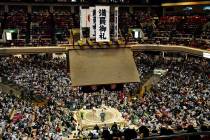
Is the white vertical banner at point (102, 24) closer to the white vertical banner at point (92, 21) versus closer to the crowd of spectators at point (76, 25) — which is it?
the white vertical banner at point (92, 21)

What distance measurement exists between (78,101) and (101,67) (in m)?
6.69

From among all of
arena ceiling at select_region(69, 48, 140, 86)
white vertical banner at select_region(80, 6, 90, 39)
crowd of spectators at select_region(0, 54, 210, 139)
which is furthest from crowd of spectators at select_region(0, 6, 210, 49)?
white vertical banner at select_region(80, 6, 90, 39)

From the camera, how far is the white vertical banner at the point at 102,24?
455 inches

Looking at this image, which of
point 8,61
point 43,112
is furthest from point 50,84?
point 8,61

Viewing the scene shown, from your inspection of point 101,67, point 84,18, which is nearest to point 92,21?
point 84,18

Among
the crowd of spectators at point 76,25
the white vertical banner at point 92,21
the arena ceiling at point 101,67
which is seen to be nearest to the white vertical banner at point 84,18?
the white vertical banner at point 92,21

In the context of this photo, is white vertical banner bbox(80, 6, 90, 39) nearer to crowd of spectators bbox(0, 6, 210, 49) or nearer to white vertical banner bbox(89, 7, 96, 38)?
white vertical banner bbox(89, 7, 96, 38)

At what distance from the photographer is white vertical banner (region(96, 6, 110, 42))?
11562 mm

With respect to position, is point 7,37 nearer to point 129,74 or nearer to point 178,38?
point 178,38

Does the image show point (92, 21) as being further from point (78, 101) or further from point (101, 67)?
point (78, 101)

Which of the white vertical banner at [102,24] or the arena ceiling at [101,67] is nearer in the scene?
the arena ceiling at [101,67]

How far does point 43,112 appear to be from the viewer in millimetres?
15977

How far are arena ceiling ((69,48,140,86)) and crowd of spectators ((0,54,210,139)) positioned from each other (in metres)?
1.85

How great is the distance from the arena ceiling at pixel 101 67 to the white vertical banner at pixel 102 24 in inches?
19.7
